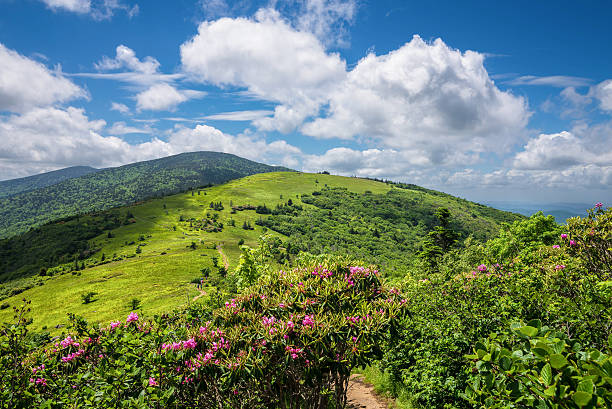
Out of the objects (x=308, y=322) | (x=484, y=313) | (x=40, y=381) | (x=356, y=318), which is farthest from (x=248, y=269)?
(x=484, y=313)

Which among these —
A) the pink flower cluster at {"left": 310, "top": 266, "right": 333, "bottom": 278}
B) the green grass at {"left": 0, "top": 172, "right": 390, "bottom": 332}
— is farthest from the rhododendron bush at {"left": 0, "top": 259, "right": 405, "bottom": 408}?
the green grass at {"left": 0, "top": 172, "right": 390, "bottom": 332}

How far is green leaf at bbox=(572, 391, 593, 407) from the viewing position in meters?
1.70

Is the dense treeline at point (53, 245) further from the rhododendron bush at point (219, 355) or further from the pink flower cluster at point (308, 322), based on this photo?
the pink flower cluster at point (308, 322)

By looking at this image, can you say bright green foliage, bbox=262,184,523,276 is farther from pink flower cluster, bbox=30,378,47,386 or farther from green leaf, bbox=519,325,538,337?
green leaf, bbox=519,325,538,337

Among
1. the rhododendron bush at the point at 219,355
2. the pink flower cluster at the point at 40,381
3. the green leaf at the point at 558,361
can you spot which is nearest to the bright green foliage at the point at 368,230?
the rhododendron bush at the point at 219,355

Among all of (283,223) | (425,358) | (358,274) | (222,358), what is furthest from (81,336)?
(283,223)

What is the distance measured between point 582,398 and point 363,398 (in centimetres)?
1150

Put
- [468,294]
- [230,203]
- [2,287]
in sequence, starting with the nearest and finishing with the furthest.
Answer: [468,294]
[2,287]
[230,203]

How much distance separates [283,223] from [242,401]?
517 feet

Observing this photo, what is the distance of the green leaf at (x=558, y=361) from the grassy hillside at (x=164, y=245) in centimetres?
4459

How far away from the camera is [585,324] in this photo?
15.4 ft

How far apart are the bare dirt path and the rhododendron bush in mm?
4880

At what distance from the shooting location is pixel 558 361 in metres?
1.84

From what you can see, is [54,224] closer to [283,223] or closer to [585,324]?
[283,223]
